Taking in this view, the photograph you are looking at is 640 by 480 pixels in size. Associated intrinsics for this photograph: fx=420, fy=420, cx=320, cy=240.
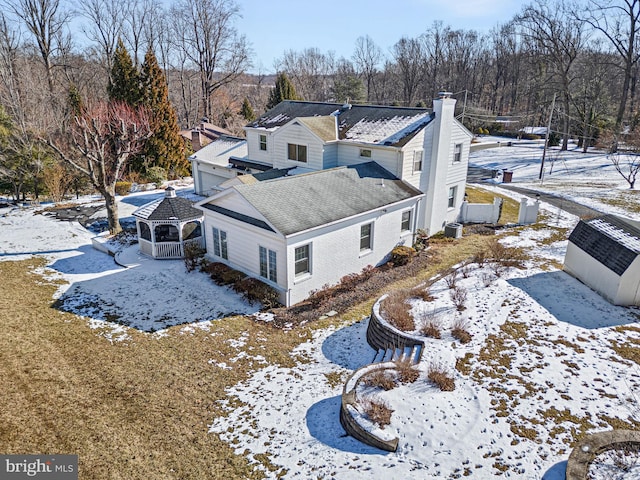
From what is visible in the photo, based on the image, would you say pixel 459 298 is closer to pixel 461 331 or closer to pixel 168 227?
pixel 461 331

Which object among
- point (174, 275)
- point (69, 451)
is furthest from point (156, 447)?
point (174, 275)

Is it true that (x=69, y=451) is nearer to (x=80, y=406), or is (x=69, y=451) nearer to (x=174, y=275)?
(x=80, y=406)

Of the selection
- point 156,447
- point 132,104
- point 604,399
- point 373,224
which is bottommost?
point 156,447

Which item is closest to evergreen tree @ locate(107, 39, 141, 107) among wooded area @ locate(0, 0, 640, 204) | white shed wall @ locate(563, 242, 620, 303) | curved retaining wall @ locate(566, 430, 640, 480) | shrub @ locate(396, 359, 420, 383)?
wooded area @ locate(0, 0, 640, 204)

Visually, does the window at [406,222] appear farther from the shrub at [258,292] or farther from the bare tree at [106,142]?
the bare tree at [106,142]

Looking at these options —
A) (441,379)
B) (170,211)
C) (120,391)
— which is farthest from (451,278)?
(170,211)
